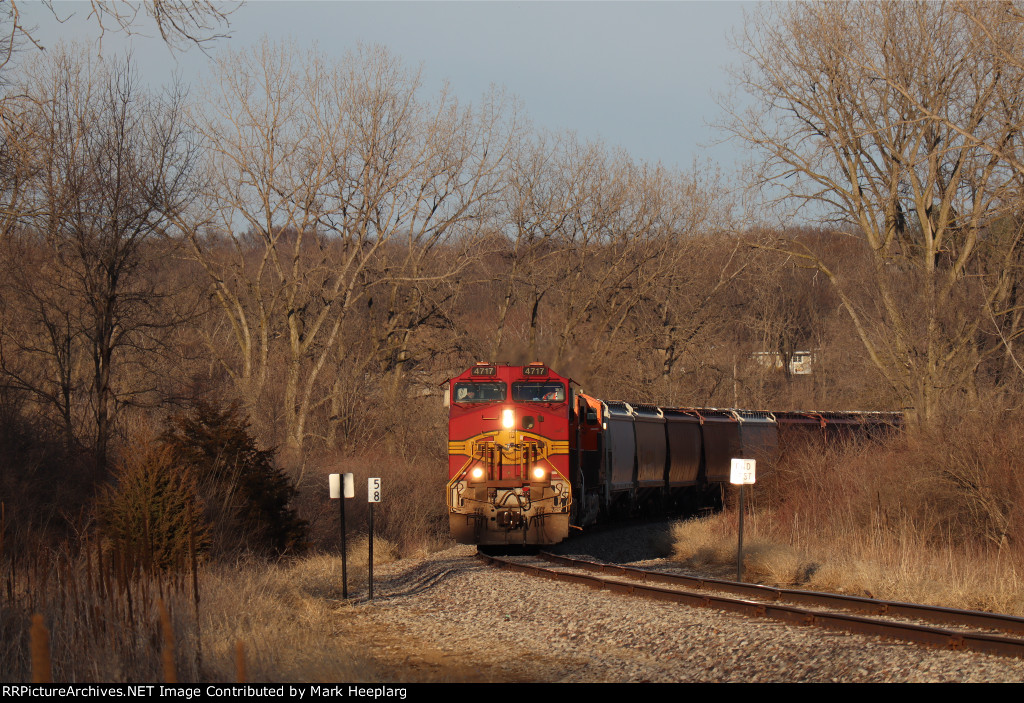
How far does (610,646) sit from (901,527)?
887 cm

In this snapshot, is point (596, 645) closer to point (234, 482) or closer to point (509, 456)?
point (509, 456)

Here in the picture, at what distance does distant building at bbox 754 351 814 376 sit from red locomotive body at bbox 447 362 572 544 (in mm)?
39317

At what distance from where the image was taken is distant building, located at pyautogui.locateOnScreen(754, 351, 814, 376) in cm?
5856

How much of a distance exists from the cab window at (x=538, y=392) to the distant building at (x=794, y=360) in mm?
39139

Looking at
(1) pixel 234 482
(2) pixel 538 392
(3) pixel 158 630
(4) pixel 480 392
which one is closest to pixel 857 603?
(2) pixel 538 392

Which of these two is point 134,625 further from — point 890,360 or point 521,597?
point 890,360

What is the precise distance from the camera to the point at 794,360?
231 feet

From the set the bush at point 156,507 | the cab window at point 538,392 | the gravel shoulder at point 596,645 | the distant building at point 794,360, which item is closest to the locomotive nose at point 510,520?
the cab window at point 538,392

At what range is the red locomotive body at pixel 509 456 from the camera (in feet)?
58.9

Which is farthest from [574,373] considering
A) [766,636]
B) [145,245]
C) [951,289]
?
[766,636]

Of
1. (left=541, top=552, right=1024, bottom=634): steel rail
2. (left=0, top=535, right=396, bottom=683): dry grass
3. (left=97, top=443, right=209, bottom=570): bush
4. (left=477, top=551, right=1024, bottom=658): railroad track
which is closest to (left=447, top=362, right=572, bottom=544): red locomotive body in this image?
(left=477, top=551, right=1024, bottom=658): railroad track

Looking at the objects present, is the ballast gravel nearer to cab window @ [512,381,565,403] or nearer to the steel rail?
the steel rail

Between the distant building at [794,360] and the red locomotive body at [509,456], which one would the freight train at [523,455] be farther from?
the distant building at [794,360]
